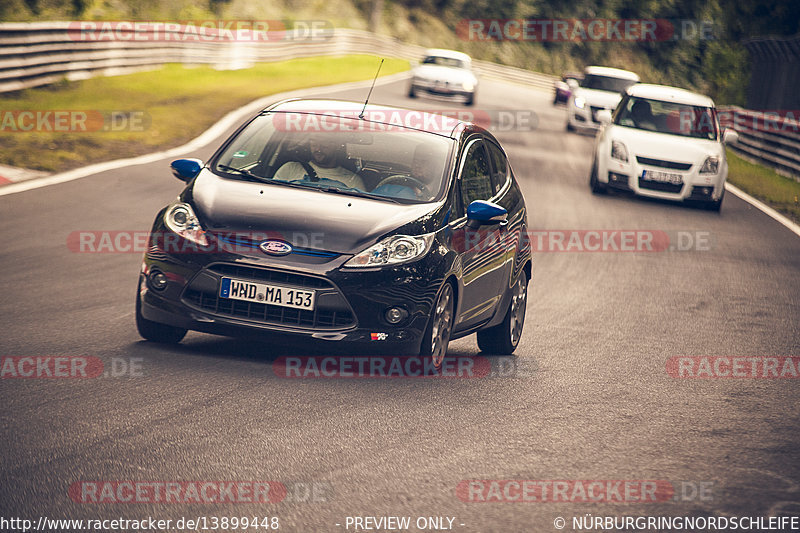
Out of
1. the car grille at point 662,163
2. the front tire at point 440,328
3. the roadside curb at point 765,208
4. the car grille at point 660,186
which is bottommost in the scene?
the roadside curb at point 765,208

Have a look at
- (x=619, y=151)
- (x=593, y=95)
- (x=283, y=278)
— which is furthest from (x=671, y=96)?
(x=283, y=278)

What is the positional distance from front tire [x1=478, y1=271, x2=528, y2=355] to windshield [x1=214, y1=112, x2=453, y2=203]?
4.60 feet

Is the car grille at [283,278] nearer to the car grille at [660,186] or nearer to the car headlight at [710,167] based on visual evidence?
the car grille at [660,186]

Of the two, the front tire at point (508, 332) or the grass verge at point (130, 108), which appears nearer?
the front tire at point (508, 332)

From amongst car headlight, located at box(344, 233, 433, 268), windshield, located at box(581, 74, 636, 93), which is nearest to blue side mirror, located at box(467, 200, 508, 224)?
car headlight, located at box(344, 233, 433, 268)

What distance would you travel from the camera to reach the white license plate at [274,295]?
7.00 metres

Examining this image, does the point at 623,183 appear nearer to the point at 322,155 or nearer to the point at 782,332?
the point at 782,332

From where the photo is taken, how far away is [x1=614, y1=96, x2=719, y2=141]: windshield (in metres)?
21.0

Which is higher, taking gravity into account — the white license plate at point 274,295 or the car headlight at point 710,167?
the white license plate at point 274,295

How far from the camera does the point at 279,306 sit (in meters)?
7.02

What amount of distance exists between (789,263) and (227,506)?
1178 cm

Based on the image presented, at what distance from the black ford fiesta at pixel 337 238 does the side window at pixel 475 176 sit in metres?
0.02

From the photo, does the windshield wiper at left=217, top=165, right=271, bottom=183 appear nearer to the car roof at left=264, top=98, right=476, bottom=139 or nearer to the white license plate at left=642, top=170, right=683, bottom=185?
the car roof at left=264, top=98, right=476, bottom=139

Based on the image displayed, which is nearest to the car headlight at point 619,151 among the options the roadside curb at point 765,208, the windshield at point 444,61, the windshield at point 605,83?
the roadside curb at point 765,208
